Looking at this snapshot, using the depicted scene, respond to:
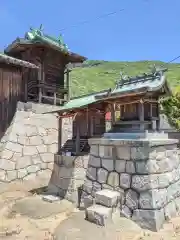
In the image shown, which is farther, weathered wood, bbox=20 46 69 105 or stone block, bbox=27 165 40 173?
weathered wood, bbox=20 46 69 105

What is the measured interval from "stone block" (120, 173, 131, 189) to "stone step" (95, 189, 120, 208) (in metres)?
0.41

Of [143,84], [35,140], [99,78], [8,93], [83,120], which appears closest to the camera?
[143,84]

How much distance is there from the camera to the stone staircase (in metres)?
7.67

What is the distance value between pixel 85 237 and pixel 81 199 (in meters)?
3.20

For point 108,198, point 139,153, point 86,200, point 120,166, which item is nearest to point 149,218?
point 108,198

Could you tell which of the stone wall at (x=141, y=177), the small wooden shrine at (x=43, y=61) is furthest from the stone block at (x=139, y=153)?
the small wooden shrine at (x=43, y=61)

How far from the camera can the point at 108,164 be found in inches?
368

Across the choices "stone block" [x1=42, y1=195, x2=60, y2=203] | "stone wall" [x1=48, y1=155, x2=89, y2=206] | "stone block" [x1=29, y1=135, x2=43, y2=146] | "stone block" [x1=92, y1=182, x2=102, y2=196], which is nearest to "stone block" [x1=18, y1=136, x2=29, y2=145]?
"stone block" [x1=29, y1=135, x2=43, y2=146]

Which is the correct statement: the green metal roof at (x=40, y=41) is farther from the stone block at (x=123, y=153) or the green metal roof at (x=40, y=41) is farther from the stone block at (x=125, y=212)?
the stone block at (x=125, y=212)

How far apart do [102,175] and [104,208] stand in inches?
64.0

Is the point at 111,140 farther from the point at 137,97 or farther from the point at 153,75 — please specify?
the point at 153,75

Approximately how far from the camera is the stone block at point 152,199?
25.8 ft

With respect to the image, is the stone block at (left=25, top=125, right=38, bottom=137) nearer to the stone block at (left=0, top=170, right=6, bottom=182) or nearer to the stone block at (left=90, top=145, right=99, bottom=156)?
the stone block at (left=0, top=170, right=6, bottom=182)

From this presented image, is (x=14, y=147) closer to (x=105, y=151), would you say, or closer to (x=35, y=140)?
(x=35, y=140)
